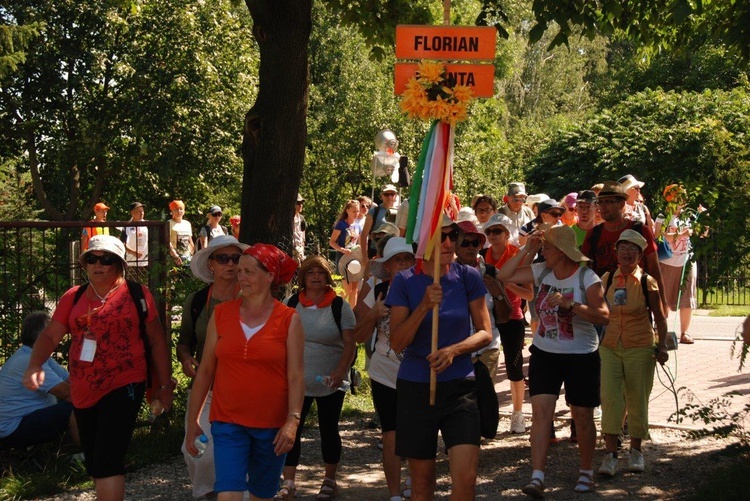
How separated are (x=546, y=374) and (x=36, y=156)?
25.5m

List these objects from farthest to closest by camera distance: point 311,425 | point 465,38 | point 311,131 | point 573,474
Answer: point 311,131 → point 311,425 → point 573,474 → point 465,38

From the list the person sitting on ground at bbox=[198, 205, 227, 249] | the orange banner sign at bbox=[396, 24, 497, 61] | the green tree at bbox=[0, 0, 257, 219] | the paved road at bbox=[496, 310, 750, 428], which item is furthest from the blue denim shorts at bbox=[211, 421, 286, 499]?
the green tree at bbox=[0, 0, 257, 219]

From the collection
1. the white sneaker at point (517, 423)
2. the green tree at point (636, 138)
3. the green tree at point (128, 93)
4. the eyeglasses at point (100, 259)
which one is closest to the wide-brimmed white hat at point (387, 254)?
the eyeglasses at point (100, 259)

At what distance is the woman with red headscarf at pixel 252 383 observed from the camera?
5.73 metres

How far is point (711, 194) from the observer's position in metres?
7.54

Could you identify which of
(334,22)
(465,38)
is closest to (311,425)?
(465,38)

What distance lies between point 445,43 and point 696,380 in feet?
21.9

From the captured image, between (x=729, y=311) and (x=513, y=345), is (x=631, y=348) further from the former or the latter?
(x=729, y=311)

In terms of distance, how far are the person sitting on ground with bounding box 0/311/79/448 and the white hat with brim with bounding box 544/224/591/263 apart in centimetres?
387

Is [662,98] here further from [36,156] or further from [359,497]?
[359,497]

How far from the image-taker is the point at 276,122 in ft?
30.4

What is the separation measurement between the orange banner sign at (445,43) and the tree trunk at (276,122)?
9.84 ft

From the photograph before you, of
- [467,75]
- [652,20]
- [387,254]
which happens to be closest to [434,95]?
[467,75]

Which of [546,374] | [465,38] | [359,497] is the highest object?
[465,38]
